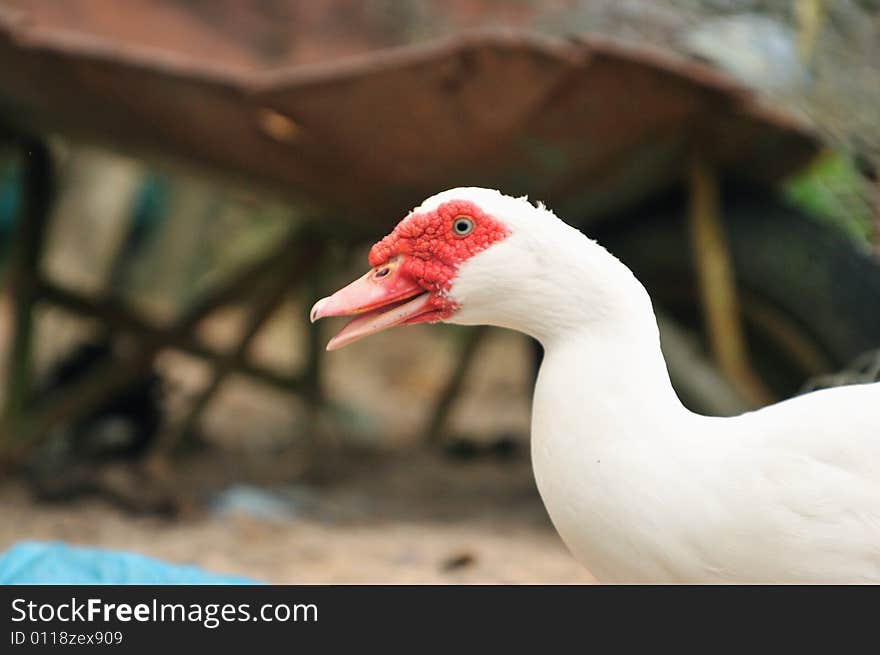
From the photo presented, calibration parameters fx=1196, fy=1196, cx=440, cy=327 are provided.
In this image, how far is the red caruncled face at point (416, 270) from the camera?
1626mm

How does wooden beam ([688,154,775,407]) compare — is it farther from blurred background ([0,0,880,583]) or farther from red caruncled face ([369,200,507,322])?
red caruncled face ([369,200,507,322])

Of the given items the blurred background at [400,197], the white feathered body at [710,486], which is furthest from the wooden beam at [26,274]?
the white feathered body at [710,486]

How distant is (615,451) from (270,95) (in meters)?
1.88

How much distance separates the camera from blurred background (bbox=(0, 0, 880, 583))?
312 cm

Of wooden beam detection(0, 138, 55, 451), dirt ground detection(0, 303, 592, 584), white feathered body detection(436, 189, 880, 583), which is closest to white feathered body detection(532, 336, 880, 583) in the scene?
white feathered body detection(436, 189, 880, 583)

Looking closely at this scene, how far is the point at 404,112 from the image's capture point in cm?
323

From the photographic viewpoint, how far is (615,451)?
158 centimetres

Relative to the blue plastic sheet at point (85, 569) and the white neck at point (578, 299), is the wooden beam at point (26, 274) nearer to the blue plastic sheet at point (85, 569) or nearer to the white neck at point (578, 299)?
the blue plastic sheet at point (85, 569)

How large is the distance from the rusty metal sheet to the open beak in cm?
142

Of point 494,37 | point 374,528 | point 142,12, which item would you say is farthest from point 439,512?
point 142,12

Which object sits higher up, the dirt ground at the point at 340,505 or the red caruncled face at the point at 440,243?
the dirt ground at the point at 340,505

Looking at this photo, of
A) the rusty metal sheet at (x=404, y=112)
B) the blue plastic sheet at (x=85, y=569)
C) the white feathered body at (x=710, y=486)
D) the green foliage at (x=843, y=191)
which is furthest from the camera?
the rusty metal sheet at (x=404, y=112)

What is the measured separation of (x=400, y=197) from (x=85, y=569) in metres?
1.72

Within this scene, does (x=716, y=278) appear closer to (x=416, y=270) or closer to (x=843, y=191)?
(x=843, y=191)
